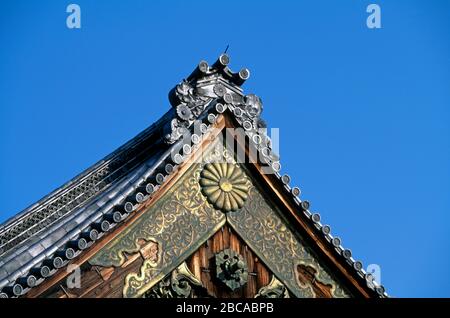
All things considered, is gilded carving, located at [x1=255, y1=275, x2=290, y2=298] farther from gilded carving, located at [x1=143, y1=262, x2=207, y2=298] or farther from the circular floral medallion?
the circular floral medallion

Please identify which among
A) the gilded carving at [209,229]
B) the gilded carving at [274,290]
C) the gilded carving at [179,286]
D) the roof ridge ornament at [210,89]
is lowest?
the gilded carving at [179,286]

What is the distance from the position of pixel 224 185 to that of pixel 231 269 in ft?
4.59

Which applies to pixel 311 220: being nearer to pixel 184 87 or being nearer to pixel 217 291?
pixel 217 291

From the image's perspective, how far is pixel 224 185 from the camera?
14852 mm

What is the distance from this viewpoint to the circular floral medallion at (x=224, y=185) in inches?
578

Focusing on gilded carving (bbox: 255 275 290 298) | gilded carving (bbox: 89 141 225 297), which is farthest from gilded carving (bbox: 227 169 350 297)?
gilded carving (bbox: 89 141 225 297)

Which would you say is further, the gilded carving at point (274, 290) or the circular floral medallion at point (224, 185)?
the circular floral medallion at point (224, 185)

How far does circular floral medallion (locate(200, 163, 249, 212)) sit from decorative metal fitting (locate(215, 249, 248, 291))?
0.75 metres

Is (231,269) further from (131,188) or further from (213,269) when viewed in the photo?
(131,188)

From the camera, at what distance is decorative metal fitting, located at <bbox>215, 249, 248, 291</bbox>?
14141 millimetres

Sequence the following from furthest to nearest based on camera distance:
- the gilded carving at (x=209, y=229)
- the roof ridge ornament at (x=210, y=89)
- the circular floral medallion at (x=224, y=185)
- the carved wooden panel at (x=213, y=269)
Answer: the roof ridge ornament at (x=210, y=89), the circular floral medallion at (x=224, y=185), the carved wooden panel at (x=213, y=269), the gilded carving at (x=209, y=229)

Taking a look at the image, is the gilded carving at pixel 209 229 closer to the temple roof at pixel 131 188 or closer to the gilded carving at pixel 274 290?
the gilded carving at pixel 274 290

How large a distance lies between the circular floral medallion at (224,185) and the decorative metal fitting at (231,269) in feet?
2.44

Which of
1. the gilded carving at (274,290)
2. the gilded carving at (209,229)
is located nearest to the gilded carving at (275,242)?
the gilded carving at (209,229)
